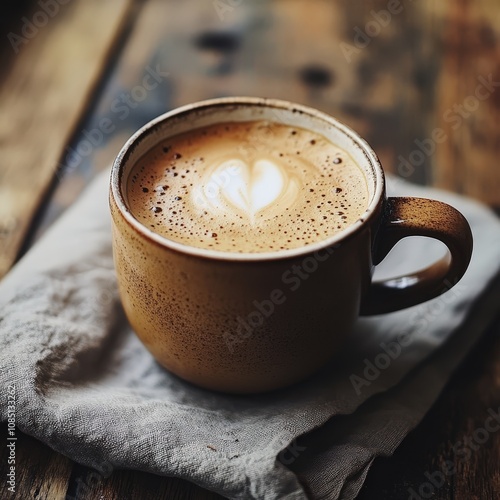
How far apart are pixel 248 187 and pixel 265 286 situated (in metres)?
0.19

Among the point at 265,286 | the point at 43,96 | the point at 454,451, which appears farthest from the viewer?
the point at 43,96

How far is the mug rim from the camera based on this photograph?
0.69 meters

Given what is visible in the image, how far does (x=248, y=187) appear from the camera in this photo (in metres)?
0.85

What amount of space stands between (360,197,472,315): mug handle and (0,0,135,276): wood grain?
54 cm

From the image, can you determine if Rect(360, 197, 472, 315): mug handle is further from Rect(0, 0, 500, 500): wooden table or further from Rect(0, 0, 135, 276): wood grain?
Rect(0, 0, 135, 276): wood grain

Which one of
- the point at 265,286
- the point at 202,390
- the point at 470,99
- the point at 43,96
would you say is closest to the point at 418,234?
the point at 265,286

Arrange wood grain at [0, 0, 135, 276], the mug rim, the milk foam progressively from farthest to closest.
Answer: wood grain at [0, 0, 135, 276]
the milk foam
the mug rim

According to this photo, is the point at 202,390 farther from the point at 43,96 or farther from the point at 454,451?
the point at 43,96

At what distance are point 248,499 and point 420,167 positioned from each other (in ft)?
2.35

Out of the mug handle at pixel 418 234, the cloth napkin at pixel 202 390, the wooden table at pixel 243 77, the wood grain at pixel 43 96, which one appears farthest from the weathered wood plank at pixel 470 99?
the wood grain at pixel 43 96

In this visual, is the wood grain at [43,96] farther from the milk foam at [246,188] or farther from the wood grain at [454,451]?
the wood grain at [454,451]

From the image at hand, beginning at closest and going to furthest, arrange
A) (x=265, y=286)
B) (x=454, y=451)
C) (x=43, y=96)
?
(x=265, y=286)
(x=454, y=451)
(x=43, y=96)

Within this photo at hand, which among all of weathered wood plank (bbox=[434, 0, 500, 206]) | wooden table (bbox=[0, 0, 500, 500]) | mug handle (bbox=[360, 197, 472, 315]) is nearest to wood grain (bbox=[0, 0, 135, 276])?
wooden table (bbox=[0, 0, 500, 500])

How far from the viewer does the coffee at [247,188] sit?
0.78m
